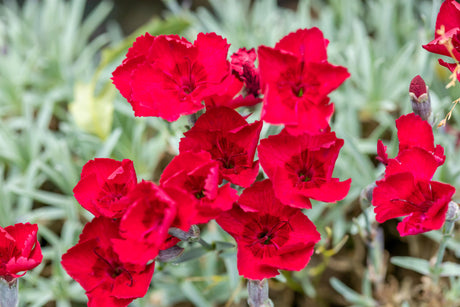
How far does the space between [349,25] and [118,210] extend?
3.39ft

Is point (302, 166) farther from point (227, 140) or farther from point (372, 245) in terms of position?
point (372, 245)

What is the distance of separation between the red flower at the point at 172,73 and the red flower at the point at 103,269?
0.15 m

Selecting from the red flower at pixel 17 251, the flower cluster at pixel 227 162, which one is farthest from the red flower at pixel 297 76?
the red flower at pixel 17 251

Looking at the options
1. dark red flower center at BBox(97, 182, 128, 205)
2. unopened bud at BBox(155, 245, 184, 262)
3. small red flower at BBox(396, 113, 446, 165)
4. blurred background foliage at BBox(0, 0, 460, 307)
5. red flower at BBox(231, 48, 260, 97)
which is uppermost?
red flower at BBox(231, 48, 260, 97)

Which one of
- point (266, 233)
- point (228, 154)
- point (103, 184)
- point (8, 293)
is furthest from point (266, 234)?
point (8, 293)

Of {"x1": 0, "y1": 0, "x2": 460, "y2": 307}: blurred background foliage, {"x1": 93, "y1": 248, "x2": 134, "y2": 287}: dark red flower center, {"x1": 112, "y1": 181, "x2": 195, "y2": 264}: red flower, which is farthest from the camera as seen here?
{"x1": 0, "y1": 0, "x2": 460, "y2": 307}: blurred background foliage

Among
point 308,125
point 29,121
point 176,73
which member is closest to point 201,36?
point 176,73

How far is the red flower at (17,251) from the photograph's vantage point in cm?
60

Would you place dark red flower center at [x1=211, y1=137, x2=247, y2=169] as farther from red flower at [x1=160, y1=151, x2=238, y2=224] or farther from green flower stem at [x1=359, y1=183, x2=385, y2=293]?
green flower stem at [x1=359, y1=183, x2=385, y2=293]

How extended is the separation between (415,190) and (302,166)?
138 mm

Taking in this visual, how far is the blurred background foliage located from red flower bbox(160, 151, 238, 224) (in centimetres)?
22

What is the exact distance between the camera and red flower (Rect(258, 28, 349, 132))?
581 mm

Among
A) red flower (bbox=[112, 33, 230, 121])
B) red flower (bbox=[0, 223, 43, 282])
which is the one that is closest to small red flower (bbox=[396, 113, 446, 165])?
red flower (bbox=[112, 33, 230, 121])

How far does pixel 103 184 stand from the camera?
0.65 m
